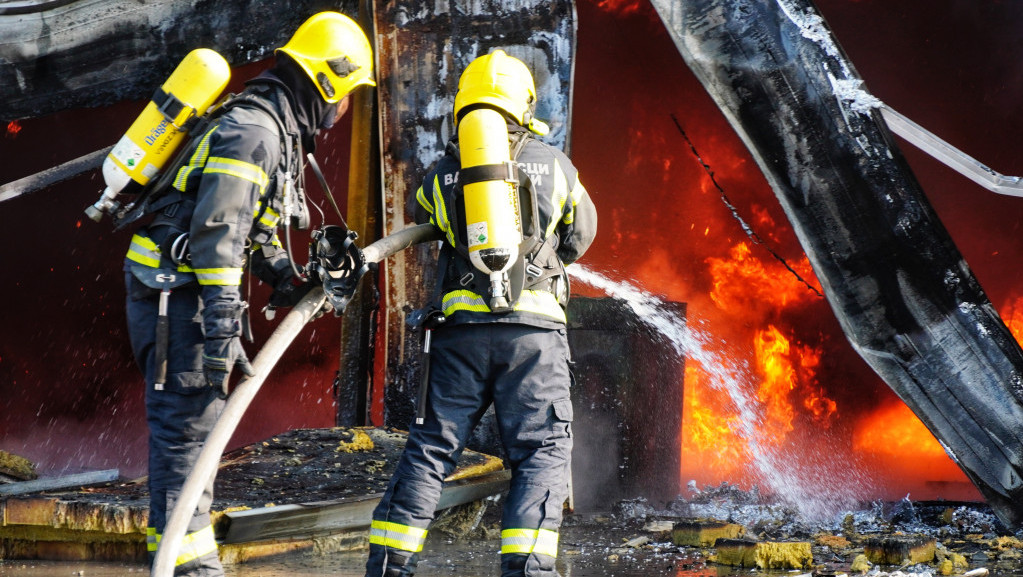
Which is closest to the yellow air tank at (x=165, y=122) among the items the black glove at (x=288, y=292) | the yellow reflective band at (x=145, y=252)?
the yellow reflective band at (x=145, y=252)

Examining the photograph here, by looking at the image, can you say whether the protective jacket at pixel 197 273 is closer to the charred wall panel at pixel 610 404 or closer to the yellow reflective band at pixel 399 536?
the yellow reflective band at pixel 399 536

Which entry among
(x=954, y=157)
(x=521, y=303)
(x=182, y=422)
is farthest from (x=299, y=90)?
(x=954, y=157)

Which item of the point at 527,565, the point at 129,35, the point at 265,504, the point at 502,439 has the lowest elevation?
the point at 527,565

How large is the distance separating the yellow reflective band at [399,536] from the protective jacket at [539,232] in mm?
726

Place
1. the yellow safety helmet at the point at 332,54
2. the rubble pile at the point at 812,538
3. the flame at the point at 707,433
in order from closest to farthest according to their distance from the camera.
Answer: the yellow safety helmet at the point at 332,54, the rubble pile at the point at 812,538, the flame at the point at 707,433

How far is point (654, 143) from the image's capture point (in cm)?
845

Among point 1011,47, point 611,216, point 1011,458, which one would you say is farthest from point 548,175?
point 1011,47

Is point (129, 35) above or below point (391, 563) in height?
above

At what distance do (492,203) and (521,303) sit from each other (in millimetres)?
360

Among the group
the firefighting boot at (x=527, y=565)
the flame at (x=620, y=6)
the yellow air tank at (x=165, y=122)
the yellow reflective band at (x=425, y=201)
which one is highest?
the flame at (x=620, y=6)

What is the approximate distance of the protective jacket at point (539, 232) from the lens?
3.38m

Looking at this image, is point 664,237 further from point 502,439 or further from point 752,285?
point 502,439

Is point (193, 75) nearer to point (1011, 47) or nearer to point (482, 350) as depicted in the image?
point (482, 350)

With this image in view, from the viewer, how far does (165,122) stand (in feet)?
11.1
